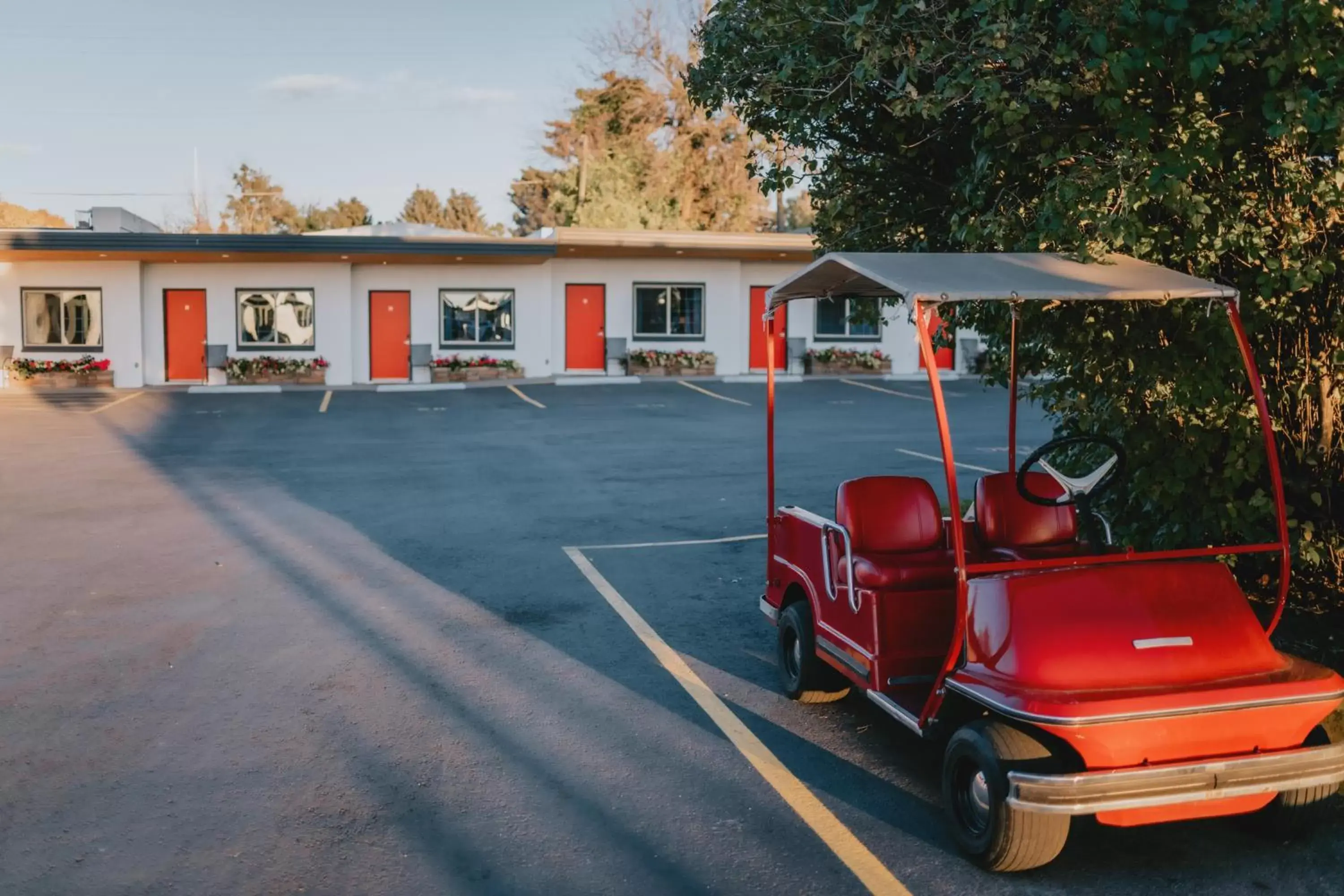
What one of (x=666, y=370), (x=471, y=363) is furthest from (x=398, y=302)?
(x=666, y=370)

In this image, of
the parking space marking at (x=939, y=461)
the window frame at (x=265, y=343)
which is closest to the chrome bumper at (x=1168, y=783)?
the parking space marking at (x=939, y=461)

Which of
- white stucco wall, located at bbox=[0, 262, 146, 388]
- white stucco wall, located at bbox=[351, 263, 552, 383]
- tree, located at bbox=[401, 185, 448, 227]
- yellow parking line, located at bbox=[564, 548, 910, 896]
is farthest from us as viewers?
tree, located at bbox=[401, 185, 448, 227]

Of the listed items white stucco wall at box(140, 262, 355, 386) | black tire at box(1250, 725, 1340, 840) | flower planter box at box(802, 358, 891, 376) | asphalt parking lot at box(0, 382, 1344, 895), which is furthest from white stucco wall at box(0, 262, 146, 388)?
black tire at box(1250, 725, 1340, 840)

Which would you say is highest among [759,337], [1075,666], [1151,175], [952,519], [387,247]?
[387,247]

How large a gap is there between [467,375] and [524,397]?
5.35 metres

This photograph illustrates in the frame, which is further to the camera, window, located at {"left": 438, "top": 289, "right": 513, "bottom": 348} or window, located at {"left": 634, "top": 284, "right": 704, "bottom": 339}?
window, located at {"left": 634, "top": 284, "right": 704, "bottom": 339}

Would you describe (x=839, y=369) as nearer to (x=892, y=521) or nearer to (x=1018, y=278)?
(x=892, y=521)

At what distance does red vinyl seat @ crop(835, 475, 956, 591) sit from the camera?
6051 millimetres

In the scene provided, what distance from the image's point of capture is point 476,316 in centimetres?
3262

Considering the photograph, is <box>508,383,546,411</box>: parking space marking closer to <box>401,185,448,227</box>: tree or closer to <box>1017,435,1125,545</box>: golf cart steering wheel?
<box>1017,435,1125,545</box>: golf cart steering wheel

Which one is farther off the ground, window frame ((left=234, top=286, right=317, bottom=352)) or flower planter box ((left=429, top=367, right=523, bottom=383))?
window frame ((left=234, top=286, right=317, bottom=352))

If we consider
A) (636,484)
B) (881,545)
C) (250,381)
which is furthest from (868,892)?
(250,381)

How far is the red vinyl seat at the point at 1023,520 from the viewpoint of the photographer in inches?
236

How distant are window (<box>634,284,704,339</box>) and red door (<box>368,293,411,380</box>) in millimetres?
6334
